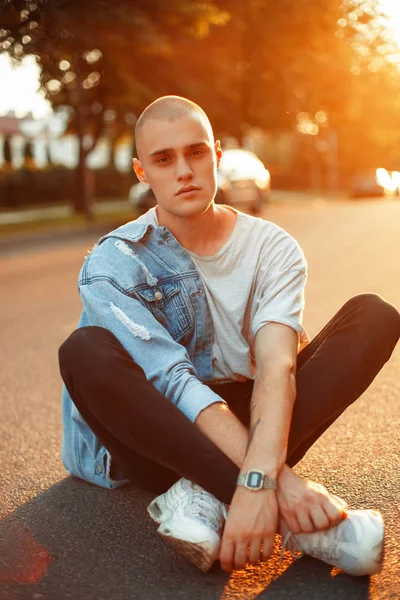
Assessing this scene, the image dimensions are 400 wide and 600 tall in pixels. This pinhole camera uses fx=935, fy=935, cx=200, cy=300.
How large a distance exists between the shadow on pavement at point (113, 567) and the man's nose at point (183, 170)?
Answer: 1.17m

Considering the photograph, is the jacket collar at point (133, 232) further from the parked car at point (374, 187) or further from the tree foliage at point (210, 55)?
the parked car at point (374, 187)

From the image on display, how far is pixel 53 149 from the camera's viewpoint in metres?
58.9

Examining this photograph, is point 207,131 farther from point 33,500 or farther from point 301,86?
point 301,86

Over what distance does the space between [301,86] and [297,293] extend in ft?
112

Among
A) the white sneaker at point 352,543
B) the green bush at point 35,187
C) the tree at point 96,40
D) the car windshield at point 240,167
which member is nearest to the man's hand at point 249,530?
the white sneaker at point 352,543

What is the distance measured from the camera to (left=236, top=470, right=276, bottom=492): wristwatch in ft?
8.48

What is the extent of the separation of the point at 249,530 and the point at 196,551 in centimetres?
17

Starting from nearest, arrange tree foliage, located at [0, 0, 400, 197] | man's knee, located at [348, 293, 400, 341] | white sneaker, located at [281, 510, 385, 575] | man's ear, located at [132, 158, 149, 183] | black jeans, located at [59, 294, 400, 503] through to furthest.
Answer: white sneaker, located at [281, 510, 385, 575] < black jeans, located at [59, 294, 400, 503] < man's knee, located at [348, 293, 400, 341] < man's ear, located at [132, 158, 149, 183] < tree foliage, located at [0, 0, 400, 197]

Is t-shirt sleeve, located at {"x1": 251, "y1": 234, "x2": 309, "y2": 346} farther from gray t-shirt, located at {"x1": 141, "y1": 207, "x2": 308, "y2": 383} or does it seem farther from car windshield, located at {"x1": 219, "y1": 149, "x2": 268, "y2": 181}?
car windshield, located at {"x1": 219, "y1": 149, "x2": 268, "y2": 181}

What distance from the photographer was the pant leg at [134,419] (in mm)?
2715

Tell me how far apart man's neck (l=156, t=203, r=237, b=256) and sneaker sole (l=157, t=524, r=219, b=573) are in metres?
1.10

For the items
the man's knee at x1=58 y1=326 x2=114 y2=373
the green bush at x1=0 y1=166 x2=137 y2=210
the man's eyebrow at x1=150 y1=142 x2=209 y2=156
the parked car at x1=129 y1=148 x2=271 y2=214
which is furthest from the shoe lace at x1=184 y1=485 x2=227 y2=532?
the green bush at x1=0 y1=166 x2=137 y2=210

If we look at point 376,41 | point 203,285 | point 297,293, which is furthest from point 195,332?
point 376,41

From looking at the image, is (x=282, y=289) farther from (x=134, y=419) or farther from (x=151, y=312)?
(x=134, y=419)
